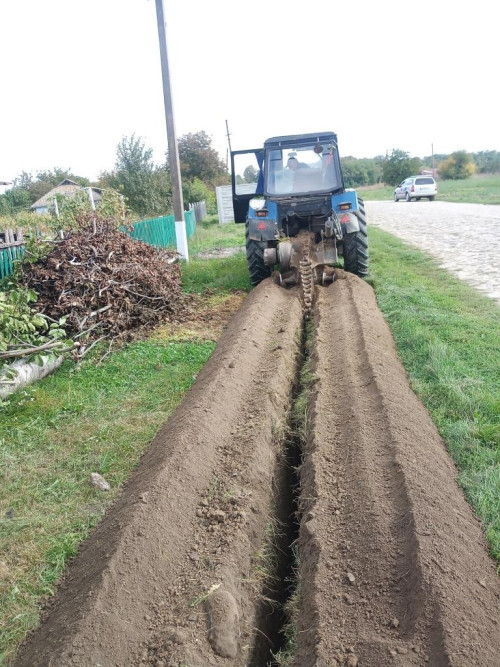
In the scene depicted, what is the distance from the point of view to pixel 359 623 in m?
2.43

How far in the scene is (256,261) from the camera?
907 cm

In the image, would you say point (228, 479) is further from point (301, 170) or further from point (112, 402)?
point (301, 170)

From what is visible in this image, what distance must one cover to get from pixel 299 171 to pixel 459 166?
179 feet

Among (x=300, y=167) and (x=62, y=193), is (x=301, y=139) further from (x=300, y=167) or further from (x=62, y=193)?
(x=62, y=193)

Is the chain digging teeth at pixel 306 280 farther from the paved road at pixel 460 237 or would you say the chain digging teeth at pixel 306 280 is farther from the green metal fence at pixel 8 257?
the green metal fence at pixel 8 257

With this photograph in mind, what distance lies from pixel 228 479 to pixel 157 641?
1253 mm

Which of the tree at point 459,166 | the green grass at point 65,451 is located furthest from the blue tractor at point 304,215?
the tree at point 459,166

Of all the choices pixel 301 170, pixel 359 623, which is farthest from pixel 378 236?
pixel 359 623

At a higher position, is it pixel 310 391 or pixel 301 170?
pixel 301 170

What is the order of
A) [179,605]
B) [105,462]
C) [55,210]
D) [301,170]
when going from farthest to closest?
1. [55,210]
2. [301,170]
3. [105,462]
4. [179,605]

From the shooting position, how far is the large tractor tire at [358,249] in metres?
8.66

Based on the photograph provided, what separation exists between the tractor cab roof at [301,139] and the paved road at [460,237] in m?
3.21

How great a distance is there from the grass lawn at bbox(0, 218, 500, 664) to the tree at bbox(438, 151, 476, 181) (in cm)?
5502

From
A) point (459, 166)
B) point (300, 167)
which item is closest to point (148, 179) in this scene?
point (300, 167)
